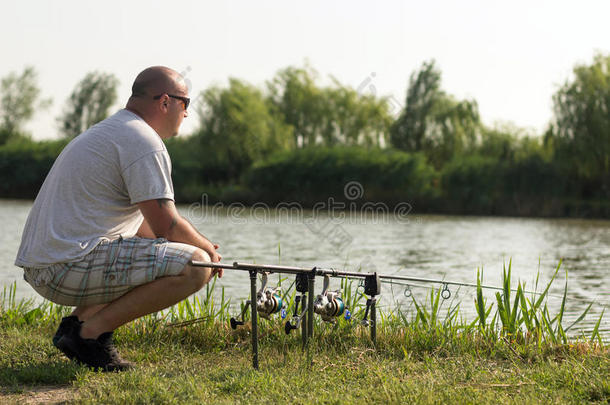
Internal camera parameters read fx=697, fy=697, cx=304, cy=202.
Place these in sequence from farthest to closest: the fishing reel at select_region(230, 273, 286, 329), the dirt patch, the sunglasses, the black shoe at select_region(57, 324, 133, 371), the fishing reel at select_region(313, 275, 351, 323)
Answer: the fishing reel at select_region(313, 275, 351, 323) < the fishing reel at select_region(230, 273, 286, 329) < the sunglasses < the black shoe at select_region(57, 324, 133, 371) < the dirt patch

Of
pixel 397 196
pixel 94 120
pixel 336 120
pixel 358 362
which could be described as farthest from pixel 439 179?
pixel 358 362

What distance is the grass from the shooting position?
Answer: 2814mm

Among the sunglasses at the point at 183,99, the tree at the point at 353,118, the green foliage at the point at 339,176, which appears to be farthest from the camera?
the tree at the point at 353,118

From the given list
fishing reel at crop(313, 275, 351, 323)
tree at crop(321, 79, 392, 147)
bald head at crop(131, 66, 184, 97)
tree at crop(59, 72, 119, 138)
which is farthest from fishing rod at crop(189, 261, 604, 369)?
tree at crop(59, 72, 119, 138)

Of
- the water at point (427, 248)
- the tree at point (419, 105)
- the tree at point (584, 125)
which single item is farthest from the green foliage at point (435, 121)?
the water at point (427, 248)

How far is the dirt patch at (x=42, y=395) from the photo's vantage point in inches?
110

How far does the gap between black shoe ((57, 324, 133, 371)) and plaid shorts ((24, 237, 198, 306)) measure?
22 centimetres

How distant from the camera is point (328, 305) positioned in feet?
11.7

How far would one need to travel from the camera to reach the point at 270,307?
3.45 m

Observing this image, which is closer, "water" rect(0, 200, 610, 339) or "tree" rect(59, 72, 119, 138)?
"water" rect(0, 200, 610, 339)

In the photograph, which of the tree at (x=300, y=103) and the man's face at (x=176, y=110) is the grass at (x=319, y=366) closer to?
the man's face at (x=176, y=110)

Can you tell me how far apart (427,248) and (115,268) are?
43.9 ft

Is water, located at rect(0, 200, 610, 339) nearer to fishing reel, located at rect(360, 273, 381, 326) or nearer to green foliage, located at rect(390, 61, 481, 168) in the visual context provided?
fishing reel, located at rect(360, 273, 381, 326)

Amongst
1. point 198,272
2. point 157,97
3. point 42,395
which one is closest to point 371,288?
point 198,272
